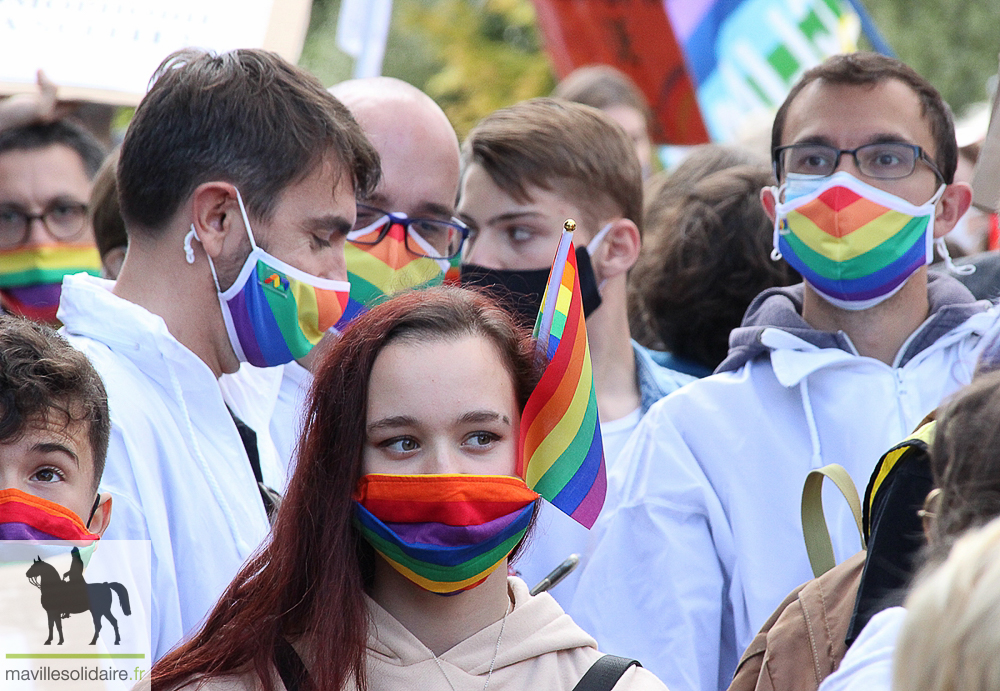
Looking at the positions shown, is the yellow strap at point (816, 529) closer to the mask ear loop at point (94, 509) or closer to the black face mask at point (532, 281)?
the black face mask at point (532, 281)

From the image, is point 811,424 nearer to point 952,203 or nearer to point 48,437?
point 952,203

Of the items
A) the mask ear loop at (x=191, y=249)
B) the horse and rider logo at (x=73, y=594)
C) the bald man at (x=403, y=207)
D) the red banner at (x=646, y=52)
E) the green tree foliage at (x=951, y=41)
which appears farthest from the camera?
the green tree foliage at (x=951, y=41)

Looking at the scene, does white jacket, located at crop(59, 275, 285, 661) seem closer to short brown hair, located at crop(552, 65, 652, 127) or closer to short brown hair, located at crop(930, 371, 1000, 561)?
short brown hair, located at crop(930, 371, 1000, 561)

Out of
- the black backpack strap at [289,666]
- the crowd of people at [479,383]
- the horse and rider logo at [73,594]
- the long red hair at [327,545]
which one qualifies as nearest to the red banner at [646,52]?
the crowd of people at [479,383]

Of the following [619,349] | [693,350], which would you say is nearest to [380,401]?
[619,349]

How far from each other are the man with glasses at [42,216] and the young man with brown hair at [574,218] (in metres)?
1.63

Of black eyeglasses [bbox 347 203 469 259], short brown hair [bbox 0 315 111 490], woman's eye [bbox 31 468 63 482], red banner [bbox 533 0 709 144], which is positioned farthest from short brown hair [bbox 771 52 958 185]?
red banner [bbox 533 0 709 144]

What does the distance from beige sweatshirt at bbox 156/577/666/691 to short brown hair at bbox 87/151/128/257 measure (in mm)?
2511

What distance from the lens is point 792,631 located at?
2.63 meters

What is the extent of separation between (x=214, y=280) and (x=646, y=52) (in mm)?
6378

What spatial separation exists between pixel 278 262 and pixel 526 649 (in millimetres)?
A: 1337

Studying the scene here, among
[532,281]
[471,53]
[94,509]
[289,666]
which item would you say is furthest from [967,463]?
[471,53]

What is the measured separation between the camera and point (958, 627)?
4.89 feet

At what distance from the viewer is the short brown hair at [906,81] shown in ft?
13.2
